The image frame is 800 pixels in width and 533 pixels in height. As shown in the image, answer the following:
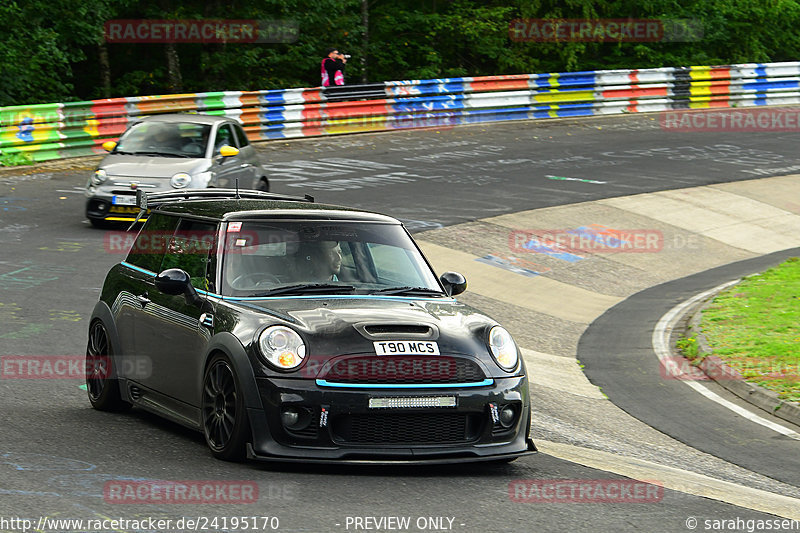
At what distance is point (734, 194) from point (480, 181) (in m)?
5.51

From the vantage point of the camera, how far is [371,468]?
7.20 meters

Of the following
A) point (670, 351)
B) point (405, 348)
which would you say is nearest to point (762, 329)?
point (670, 351)

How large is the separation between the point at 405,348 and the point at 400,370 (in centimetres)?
13

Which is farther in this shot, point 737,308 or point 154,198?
point 737,308

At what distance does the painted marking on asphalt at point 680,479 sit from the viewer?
7027 mm

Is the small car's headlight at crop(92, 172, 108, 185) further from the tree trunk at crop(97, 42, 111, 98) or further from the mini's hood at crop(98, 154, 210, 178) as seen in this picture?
the tree trunk at crop(97, 42, 111, 98)

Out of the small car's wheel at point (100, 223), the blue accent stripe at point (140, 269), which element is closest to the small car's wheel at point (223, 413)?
the blue accent stripe at point (140, 269)

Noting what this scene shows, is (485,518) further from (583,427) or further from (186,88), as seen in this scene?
(186,88)

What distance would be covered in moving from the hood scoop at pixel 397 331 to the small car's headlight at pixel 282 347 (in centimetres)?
37

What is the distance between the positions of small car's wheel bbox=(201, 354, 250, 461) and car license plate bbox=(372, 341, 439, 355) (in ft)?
2.85

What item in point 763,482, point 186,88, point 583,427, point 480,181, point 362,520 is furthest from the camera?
point 186,88

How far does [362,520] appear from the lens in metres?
5.92

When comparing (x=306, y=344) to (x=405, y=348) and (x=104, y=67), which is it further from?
(x=104, y=67)

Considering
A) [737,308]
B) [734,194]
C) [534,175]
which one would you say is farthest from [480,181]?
[737,308]
